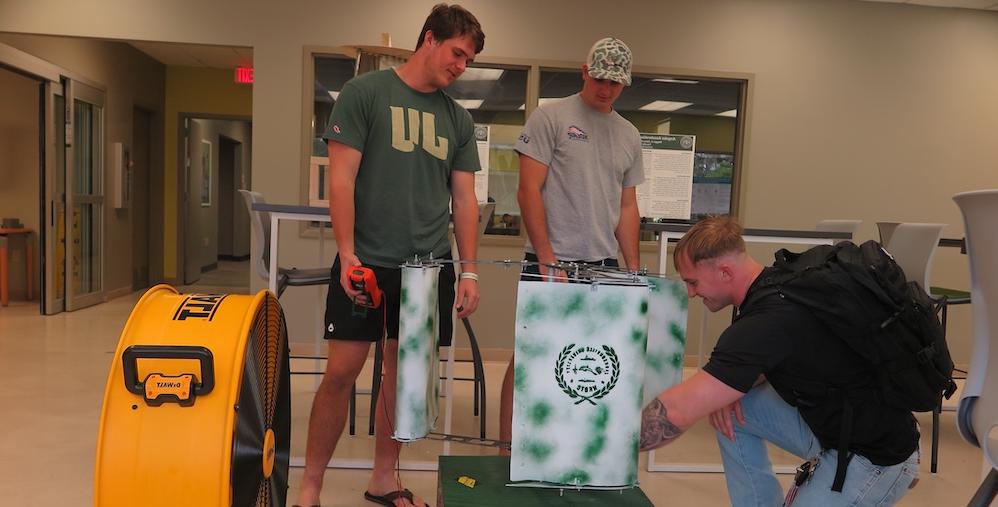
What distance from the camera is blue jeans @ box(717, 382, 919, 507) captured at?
4.93ft

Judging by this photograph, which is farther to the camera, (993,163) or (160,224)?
(160,224)

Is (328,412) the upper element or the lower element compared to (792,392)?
lower

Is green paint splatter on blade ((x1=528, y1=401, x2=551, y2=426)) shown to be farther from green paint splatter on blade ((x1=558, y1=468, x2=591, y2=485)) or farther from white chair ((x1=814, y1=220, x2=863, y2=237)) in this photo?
white chair ((x1=814, y1=220, x2=863, y2=237))

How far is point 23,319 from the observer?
554 cm

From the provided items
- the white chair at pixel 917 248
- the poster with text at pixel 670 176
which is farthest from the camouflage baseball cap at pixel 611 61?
the poster with text at pixel 670 176

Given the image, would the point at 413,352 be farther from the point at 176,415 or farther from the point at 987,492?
the point at 987,492

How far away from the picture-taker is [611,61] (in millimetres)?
2168

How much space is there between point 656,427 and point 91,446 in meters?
2.33

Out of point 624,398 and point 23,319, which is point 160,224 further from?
point 624,398

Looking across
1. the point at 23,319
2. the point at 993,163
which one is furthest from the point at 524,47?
the point at 23,319

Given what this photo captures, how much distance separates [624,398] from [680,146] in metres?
3.78

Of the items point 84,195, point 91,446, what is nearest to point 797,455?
point 91,446

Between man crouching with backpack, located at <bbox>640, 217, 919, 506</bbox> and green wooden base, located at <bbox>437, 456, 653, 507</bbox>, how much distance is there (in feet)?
0.51

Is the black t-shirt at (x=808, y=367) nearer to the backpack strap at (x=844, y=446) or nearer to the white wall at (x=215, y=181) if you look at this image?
the backpack strap at (x=844, y=446)
